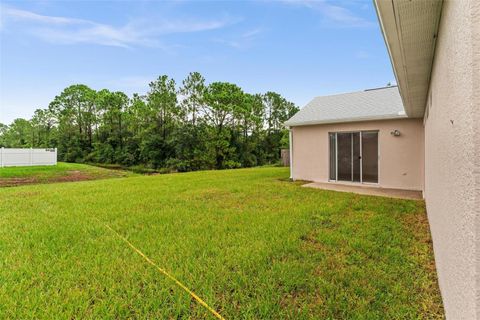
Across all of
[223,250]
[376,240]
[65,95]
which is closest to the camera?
[223,250]

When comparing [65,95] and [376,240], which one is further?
[65,95]

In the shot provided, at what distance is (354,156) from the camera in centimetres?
863

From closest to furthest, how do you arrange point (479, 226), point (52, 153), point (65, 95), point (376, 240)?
point (479, 226)
point (376, 240)
point (52, 153)
point (65, 95)

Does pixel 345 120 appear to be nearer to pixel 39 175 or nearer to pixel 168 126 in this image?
pixel 39 175

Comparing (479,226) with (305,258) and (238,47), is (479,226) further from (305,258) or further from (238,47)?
(238,47)

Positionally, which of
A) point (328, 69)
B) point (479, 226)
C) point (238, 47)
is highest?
point (238, 47)

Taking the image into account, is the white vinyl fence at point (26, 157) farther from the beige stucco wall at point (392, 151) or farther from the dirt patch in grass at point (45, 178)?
the beige stucco wall at point (392, 151)

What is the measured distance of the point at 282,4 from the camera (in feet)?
30.4

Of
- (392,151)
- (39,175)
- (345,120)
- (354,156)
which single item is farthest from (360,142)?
Result: (39,175)

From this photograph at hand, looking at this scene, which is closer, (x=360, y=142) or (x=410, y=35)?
(x=410, y=35)

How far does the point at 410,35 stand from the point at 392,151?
240 inches

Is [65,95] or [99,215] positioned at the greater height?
[65,95]

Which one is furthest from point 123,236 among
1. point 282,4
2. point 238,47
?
point 238,47

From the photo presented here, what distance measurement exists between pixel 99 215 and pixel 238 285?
3.96 m
